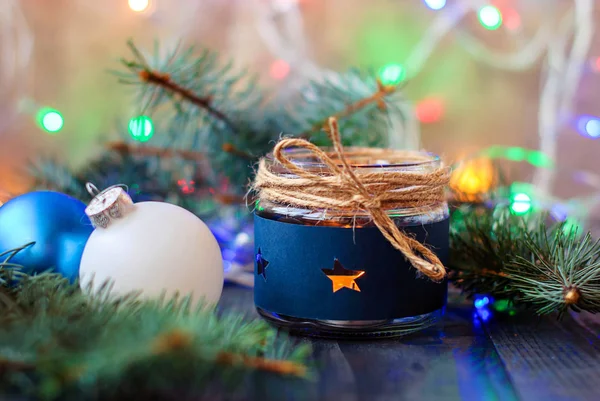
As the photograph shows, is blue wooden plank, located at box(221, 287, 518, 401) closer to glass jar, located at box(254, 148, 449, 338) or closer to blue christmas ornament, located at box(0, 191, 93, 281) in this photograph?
glass jar, located at box(254, 148, 449, 338)

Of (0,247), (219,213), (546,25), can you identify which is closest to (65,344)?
(0,247)

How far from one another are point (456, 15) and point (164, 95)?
81 cm

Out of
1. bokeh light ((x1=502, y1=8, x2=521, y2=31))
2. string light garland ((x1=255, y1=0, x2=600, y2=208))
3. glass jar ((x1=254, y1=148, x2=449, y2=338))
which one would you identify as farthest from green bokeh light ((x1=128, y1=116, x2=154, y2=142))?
bokeh light ((x1=502, y1=8, x2=521, y2=31))

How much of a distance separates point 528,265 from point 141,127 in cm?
54

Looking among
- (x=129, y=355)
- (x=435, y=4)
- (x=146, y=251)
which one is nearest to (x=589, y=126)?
(x=435, y=4)

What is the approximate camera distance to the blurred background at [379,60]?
53.6 inches

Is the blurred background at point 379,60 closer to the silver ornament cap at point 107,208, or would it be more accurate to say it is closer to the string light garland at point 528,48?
the string light garland at point 528,48

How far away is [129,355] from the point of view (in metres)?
0.38

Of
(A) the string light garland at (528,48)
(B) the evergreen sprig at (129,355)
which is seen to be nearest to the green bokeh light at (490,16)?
(A) the string light garland at (528,48)

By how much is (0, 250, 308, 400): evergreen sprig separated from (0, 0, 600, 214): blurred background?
975 millimetres

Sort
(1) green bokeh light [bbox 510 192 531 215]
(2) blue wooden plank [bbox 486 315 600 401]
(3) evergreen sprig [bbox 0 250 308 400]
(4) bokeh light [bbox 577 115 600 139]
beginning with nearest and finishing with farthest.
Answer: (3) evergreen sprig [bbox 0 250 308 400], (2) blue wooden plank [bbox 486 315 600 401], (1) green bokeh light [bbox 510 192 531 215], (4) bokeh light [bbox 577 115 600 139]

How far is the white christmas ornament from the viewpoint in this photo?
57cm

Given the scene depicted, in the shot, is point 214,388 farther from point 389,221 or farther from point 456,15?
point 456,15

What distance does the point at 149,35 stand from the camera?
1.43m
